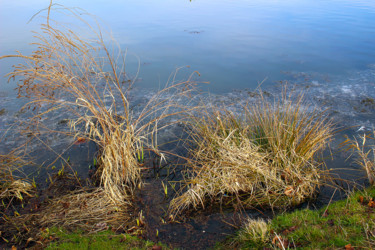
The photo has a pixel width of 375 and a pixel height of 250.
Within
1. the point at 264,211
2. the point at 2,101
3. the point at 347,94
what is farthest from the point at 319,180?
the point at 2,101

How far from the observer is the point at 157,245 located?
2.94 m

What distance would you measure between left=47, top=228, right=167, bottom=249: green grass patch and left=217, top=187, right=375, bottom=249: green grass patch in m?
0.88

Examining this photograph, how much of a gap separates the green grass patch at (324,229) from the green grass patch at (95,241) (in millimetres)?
882

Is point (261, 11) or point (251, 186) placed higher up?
point (261, 11)

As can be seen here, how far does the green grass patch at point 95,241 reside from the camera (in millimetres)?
2834

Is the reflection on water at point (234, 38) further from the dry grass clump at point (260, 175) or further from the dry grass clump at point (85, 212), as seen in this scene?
the dry grass clump at point (85, 212)

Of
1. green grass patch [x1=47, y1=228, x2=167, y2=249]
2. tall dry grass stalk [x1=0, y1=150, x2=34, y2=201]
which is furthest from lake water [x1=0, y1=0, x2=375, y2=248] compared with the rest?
tall dry grass stalk [x1=0, y1=150, x2=34, y2=201]

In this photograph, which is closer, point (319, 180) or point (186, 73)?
point (319, 180)

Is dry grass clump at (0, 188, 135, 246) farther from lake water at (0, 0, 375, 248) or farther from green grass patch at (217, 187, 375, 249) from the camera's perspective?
green grass patch at (217, 187, 375, 249)

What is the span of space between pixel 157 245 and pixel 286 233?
1.30m

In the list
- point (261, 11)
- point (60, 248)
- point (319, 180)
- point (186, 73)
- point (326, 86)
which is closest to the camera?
point (60, 248)

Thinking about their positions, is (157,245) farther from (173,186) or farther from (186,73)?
(186,73)

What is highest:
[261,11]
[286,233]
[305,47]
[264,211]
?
[261,11]

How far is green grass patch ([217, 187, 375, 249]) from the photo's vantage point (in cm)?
258
